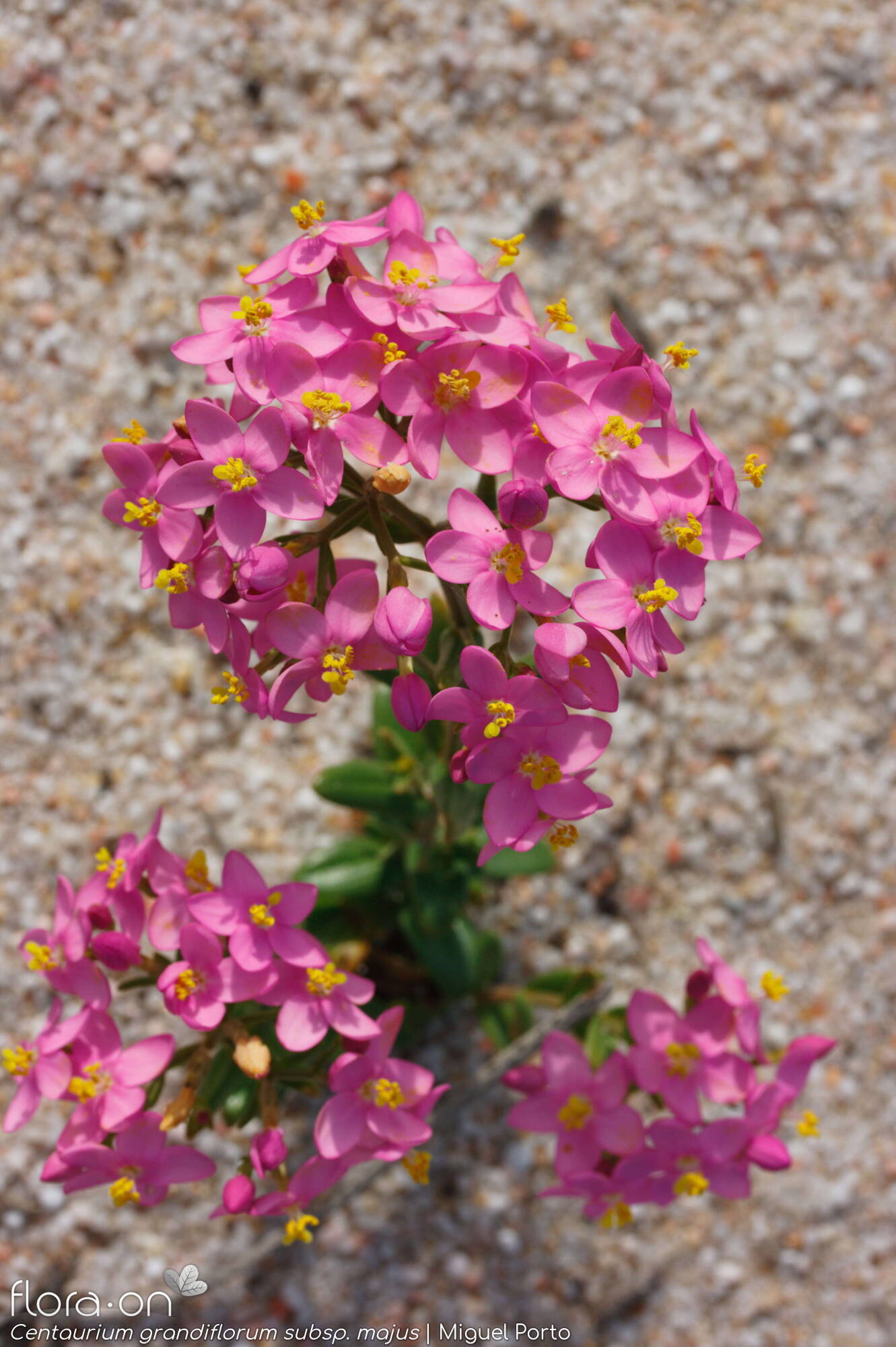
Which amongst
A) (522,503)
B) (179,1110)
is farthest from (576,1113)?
(522,503)

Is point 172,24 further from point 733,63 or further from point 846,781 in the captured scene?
point 846,781

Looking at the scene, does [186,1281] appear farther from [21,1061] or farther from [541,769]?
[541,769]

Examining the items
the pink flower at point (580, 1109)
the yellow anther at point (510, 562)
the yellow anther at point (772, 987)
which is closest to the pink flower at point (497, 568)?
the yellow anther at point (510, 562)

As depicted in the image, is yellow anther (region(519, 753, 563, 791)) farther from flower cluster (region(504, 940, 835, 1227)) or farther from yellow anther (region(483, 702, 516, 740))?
flower cluster (region(504, 940, 835, 1227))

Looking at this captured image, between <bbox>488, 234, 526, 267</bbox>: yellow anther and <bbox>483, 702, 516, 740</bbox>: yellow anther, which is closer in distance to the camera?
<bbox>483, 702, 516, 740</bbox>: yellow anther

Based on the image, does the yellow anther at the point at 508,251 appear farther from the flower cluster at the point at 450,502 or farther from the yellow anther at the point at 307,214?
the yellow anther at the point at 307,214

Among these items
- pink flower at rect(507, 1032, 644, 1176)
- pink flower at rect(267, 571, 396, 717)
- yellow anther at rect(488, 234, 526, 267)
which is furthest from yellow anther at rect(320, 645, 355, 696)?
pink flower at rect(507, 1032, 644, 1176)
